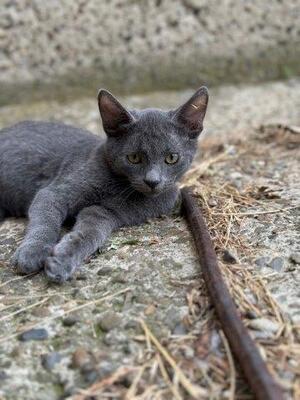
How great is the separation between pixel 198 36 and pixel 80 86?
1045 mm

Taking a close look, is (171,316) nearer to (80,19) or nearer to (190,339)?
(190,339)

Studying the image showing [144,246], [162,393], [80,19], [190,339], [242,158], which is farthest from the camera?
[80,19]

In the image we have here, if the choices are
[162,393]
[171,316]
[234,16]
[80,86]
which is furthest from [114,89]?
[162,393]

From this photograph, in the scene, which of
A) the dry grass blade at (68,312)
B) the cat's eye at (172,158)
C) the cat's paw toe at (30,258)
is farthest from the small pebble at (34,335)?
the cat's eye at (172,158)

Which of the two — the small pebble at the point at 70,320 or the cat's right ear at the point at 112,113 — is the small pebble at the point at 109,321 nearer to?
the small pebble at the point at 70,320

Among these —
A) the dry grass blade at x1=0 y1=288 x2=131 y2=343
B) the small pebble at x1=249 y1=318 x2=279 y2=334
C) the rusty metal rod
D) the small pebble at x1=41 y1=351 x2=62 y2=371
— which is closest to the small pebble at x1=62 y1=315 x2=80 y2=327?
the dry grass blade at x1=0 y1=288 x2=131 y2=343

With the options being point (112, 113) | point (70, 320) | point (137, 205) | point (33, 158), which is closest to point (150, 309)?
point (70, 320)

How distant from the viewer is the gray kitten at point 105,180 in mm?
2150

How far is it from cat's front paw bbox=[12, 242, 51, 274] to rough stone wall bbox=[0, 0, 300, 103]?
8.09 feet

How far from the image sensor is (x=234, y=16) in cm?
444

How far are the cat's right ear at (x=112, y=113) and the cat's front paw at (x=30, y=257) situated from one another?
60cm

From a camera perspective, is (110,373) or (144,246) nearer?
(110,373)

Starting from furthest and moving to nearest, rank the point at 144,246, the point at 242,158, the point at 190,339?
the point at 242,158
the point at 144,246
the point at 190,339

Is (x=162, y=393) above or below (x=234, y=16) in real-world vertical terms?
below
